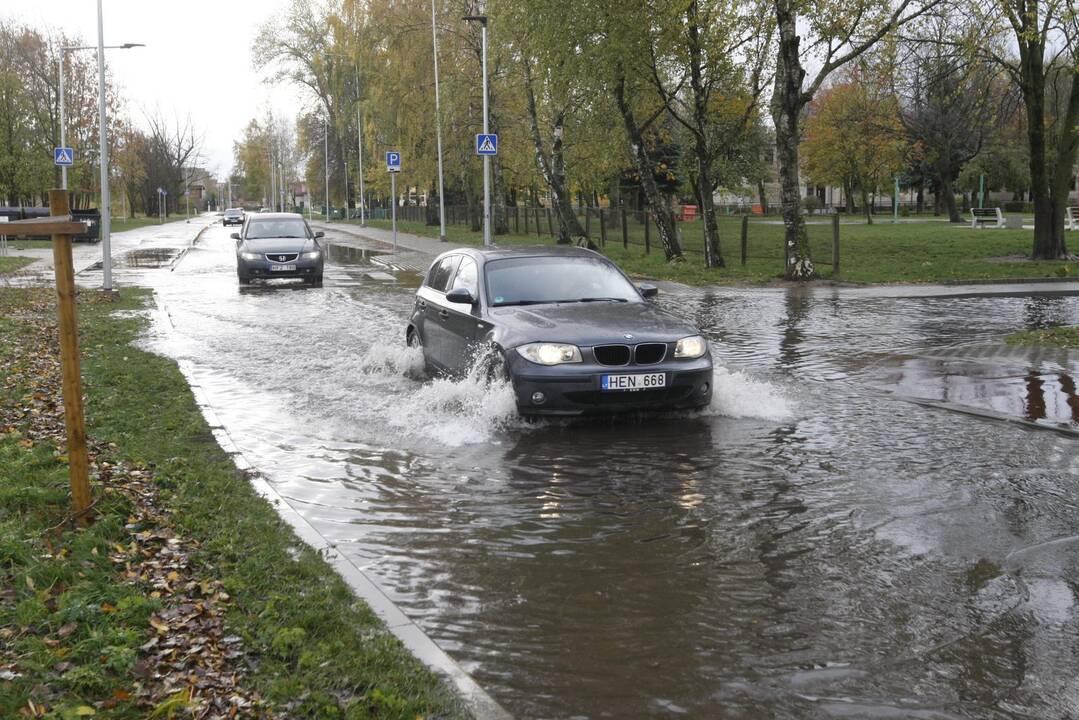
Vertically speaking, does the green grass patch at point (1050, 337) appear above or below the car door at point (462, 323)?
below

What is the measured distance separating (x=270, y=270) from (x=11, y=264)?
30.6ft

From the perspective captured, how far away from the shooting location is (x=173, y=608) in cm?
466

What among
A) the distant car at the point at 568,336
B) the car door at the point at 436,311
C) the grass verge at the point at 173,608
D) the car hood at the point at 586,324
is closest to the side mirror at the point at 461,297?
the distant car at the point at 568,336

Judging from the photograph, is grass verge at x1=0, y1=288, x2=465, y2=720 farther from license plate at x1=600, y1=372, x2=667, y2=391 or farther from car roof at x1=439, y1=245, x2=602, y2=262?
car roof at x1=439, y1=245, x2=602, y2=262

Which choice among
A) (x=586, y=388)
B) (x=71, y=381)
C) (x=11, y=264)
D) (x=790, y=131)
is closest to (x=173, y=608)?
(x=71, y=381)

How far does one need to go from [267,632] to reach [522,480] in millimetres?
3008

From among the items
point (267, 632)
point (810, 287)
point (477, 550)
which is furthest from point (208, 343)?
point (810, 287)

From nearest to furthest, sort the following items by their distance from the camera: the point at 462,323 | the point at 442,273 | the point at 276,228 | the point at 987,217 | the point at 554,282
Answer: the point at 462,323 → the point at 554,282 → the point at 442,273 → the point at 276,228 → the point at 987,217

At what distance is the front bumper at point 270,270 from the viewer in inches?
953

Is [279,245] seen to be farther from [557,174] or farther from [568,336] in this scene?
[568,336]

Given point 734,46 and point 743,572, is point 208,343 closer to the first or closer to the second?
point 743,572

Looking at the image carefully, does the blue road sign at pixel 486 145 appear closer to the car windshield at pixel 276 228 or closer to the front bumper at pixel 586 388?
the car windshield at pixel 276 228

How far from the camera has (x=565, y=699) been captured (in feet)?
13.0

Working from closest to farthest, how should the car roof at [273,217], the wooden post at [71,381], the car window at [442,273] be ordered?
the wooden post at [71,381] < the car window at [442,273] < the car roof at [273,217]
